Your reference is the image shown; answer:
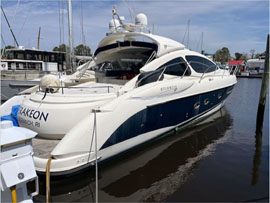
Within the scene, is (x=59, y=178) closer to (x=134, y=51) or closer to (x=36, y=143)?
(x=36, y=143)

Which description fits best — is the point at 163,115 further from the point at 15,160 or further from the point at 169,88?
the point at 15,160

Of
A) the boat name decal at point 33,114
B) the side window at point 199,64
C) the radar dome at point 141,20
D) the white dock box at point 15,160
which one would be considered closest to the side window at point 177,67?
the side window at point 199,64

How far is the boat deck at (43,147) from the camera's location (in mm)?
3865

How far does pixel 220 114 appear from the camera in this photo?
9219mm

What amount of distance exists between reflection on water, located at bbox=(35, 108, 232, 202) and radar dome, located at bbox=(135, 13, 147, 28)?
3.88 m

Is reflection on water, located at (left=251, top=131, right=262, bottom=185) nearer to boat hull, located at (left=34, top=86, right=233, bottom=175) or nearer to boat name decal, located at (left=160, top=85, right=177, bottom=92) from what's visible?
boat hull, located at (left=34, top=86, right=233, bottom=175)

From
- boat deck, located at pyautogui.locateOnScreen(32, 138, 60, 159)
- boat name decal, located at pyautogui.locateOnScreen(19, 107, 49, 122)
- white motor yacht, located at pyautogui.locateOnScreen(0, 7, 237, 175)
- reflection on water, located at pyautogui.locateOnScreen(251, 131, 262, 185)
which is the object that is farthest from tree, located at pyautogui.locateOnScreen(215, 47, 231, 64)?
boat deck, located at pyautogui.locateOnScreen(32, 138, 60, 159)

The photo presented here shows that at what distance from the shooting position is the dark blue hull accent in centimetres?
452

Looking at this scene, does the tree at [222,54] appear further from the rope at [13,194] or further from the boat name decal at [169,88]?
the rope at [13,194]

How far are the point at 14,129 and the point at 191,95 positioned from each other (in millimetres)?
5056

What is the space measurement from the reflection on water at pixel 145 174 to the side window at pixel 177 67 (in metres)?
1.95

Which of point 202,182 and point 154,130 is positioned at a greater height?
point 154,130

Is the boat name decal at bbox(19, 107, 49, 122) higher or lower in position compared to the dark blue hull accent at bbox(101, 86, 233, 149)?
higher

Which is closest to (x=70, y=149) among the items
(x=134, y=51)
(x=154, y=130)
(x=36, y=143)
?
(x=36, y=143)
